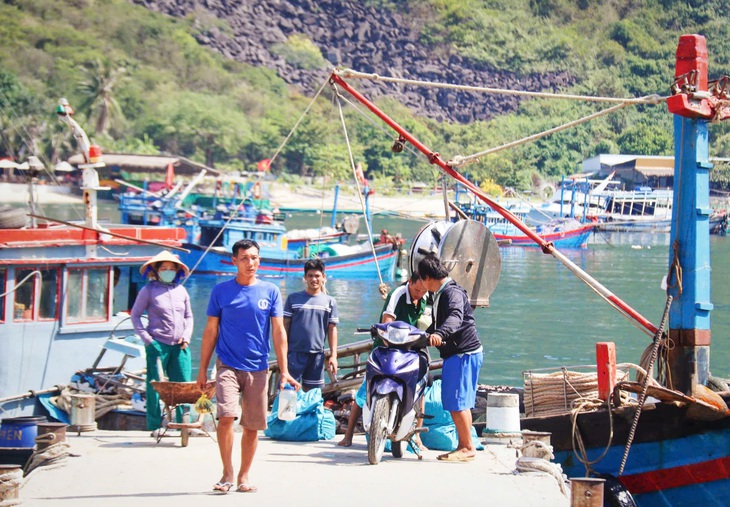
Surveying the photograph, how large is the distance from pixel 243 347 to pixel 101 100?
108592 mm

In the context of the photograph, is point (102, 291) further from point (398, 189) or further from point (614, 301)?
point (398, 189)

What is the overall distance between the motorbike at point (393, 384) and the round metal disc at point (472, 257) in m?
2.82

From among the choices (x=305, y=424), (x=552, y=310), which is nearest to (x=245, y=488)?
(x=305, y=424)

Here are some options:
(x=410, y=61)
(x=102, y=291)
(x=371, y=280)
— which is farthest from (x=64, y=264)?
(x=410, y=61)

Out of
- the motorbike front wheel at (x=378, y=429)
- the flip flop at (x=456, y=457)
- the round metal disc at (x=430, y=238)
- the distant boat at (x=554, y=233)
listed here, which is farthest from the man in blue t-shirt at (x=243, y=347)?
the distant boat at (x=554, y=233)

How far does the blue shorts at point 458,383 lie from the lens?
8297 mm

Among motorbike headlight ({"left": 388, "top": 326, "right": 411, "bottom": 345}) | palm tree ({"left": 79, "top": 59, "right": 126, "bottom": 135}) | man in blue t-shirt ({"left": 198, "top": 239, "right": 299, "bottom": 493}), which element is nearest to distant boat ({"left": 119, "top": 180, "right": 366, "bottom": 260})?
motorbike headlight ({"left": 388, "top": 326, "right": 411, "bottom": 345})

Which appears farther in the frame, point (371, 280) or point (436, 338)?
point (371, 280)

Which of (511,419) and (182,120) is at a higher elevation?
(182,120)

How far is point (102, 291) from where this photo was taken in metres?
12.6

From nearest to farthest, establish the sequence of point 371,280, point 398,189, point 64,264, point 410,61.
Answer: point 64,264
point 371,280
point 398,189
point 410,61

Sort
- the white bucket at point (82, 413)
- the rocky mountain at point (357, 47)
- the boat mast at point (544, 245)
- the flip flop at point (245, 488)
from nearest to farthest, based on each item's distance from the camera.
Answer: the flip flop at point (245, 488) → the white bucket at point (82, 413) → the boat mast at point (544, 245) → the rocky mountain at point (357, 47)

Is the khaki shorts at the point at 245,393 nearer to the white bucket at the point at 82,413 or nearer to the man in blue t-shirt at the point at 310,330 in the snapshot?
the man in blue t-shirt at the point at 310,330

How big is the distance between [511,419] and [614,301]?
2.31m
